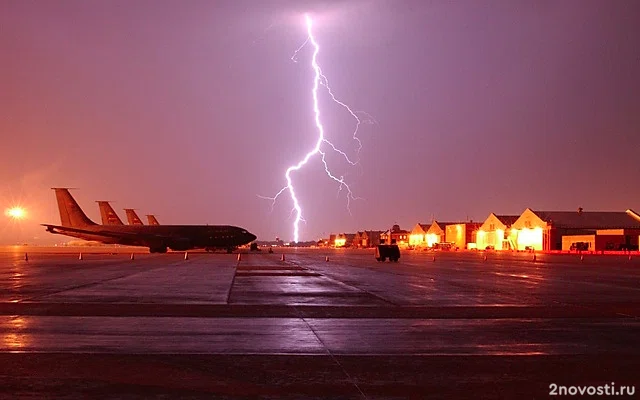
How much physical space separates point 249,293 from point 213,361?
1402 cm

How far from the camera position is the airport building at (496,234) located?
4983 inches

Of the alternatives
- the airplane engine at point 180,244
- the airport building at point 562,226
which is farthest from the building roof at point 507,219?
the airplane engine at point 180,244

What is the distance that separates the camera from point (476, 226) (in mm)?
150250

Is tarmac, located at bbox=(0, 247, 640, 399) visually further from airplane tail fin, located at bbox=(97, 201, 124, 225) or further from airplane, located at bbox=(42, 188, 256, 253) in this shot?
airplane tail fin, located at bbox=(97, 201, 124, 225)

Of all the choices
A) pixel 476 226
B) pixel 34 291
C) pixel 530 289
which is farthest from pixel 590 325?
pixel 476 226

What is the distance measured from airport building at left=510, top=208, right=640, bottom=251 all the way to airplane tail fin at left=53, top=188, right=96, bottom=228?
7550cm

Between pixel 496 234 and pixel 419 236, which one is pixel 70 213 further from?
pixel 419 236

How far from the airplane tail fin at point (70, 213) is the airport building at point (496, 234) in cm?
7835

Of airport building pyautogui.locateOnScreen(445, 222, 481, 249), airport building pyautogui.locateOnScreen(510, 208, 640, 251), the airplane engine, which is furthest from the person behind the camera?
airport building pyautogui.locateOnScreen(445, 222, 481, 249)

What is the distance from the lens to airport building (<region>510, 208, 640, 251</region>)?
110688 millimetres

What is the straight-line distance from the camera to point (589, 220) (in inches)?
4577

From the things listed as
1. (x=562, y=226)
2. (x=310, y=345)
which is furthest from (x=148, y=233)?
(x=310, y=345)

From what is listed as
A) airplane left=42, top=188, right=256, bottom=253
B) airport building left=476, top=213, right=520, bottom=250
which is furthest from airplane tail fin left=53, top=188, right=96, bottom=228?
airport building left=476, top=213, right=520, bottom=250

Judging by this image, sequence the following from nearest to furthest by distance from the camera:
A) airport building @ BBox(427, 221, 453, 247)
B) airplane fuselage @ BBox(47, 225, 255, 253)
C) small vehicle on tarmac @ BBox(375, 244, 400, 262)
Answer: small vehicle on tarmac @ BBox(375, 244, 400, 262), airplane fuselage @ BBox(47, 225, 255, 253), airport building @ BBox(427, 221, 453, 247)
